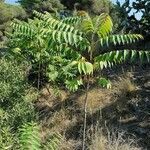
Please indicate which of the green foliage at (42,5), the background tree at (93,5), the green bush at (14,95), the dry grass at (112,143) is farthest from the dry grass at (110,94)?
the green foliage at (42,5)

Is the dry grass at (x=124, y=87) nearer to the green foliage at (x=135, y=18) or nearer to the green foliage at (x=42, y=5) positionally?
the green foliage at (x=135, y=18)

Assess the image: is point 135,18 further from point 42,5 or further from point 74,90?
point 42,5

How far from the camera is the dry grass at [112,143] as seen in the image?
35.0 feet

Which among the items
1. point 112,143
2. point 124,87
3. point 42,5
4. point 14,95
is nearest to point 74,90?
point 124,87

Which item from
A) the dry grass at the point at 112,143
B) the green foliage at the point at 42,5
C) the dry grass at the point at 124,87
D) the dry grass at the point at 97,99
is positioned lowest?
the dry grass at the point at 112,143

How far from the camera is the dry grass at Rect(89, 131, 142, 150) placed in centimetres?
1066

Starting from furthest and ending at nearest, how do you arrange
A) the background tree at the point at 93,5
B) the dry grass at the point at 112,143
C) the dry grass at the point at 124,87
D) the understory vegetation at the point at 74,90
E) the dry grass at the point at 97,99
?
the background tree at the point at 93,5 → the dry grass at the point at 124,87 → the dry grass at the point at 97,99 → the dry grass at the point at 112,143 → the understory vegetation at the point at 74,90

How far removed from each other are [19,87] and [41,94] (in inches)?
93.8

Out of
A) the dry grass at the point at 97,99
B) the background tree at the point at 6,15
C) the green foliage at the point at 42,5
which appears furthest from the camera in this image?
the background tree at the point at 6,15

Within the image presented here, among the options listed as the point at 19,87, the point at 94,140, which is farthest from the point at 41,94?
the point at 94,140

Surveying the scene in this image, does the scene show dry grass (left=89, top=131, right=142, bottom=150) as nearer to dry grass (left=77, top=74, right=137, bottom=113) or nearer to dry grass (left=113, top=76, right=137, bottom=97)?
dry grass (left=77, top=74, right=137, bottom=113)

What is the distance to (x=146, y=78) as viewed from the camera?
14641mm

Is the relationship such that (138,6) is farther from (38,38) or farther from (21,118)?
(21,118)

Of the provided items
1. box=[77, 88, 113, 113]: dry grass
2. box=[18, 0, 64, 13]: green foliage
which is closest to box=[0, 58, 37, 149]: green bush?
box=[77, 88, 113, 113]: dry grass
